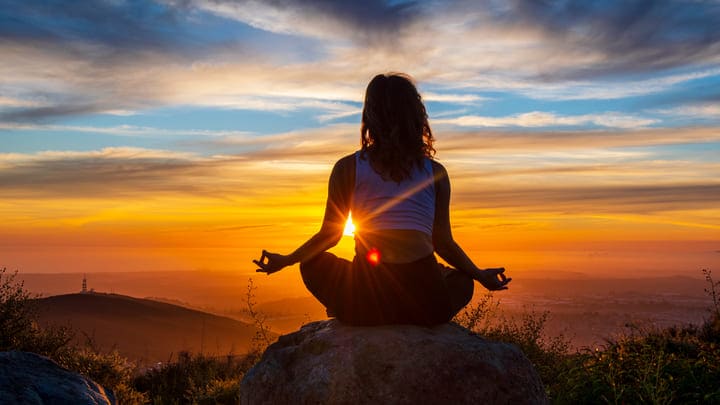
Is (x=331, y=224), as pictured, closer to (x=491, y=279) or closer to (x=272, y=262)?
(x=272, y=262)

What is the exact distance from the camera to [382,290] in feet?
18.9

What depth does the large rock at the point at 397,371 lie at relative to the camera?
5.40 metres

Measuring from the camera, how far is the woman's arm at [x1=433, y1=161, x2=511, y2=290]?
5.99 metres

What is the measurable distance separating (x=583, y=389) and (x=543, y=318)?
135 inches

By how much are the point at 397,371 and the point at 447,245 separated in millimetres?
1323

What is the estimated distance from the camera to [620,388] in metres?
8.45

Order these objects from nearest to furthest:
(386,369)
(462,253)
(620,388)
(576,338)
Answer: (386,369) < (462,253) < (620,388) < (576,338)

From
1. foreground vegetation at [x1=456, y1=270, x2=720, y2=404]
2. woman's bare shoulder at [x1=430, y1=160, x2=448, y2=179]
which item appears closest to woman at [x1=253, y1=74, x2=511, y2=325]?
woman's bare shoulder at [x1=430, y1=160, x2=448, y2=179]

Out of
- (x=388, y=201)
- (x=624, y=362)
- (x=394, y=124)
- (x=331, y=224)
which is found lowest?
(x=624, y=362)

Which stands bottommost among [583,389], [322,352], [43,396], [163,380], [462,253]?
[163,380]

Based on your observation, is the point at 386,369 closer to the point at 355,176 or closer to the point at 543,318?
the point at 355,176

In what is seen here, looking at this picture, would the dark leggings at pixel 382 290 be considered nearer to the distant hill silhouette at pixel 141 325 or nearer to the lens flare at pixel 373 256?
the lens flare at pixel 373 256

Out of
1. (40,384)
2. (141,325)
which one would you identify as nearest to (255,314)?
(40,384)

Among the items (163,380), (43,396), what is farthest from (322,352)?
(163,380)
